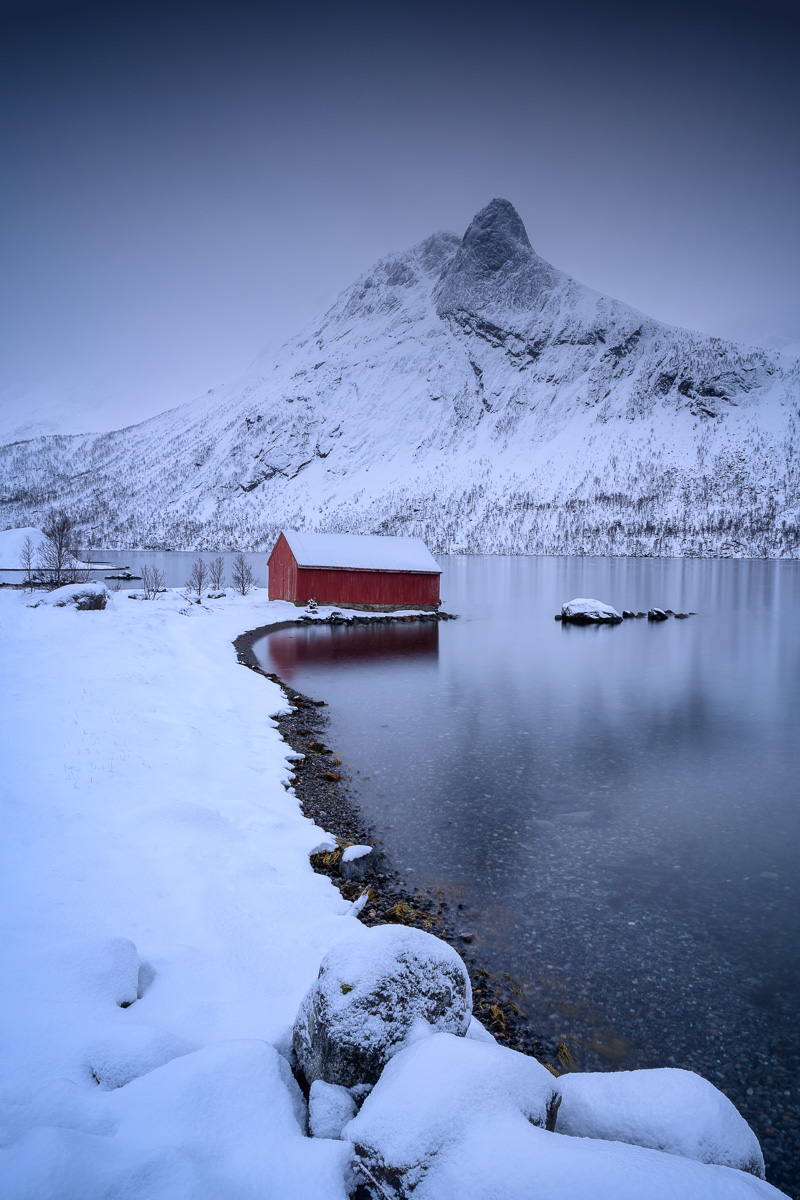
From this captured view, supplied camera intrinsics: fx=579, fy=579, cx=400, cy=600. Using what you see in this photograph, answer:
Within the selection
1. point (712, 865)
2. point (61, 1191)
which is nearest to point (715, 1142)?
point (61, 1191)

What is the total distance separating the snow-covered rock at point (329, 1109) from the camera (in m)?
3.81

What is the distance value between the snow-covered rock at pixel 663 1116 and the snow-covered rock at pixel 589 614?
42064mm

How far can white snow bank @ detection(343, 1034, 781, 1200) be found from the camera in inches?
117

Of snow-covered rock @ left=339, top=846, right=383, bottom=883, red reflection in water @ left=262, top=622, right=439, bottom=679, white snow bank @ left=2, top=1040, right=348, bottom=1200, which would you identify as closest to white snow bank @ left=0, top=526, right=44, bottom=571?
red reflection in water @ left=262, top=622, right=439, bottom=679

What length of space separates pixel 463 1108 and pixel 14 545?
89340 mm

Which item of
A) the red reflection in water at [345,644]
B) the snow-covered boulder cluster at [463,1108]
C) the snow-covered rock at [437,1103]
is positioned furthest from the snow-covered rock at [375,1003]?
the red reflection in water at [345,644]

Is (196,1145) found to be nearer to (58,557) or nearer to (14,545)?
(58,557)

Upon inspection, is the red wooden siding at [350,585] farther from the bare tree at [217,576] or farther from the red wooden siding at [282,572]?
the bare tree at [217,576]

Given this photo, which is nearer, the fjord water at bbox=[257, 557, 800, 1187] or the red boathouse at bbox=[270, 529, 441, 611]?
the fjord water at bbox=[257, 557, 800, 1187]

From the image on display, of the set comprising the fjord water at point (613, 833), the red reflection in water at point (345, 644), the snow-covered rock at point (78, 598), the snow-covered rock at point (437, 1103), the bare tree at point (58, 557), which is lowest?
the fjord water at point (613, 833)

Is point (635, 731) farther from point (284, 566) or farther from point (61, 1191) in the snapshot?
point (284, 566)

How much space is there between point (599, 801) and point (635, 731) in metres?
5.70

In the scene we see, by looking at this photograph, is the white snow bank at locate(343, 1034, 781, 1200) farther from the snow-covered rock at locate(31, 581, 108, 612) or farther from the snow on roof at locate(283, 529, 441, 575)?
the snow on roof at locate(283, 529, 441, 575)

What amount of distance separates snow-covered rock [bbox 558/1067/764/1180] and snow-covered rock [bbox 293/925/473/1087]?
0.95 meters
